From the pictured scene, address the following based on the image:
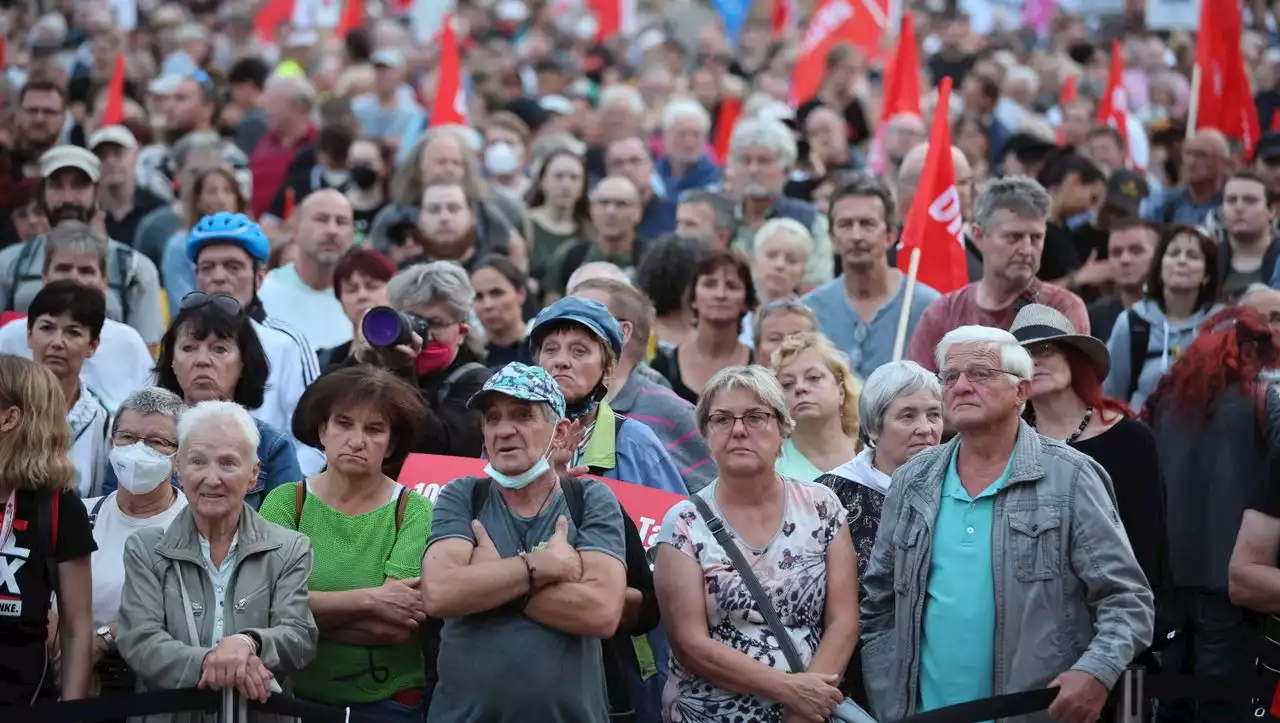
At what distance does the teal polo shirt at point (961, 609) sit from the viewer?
5.78 meters

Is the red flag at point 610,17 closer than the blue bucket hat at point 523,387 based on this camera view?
No

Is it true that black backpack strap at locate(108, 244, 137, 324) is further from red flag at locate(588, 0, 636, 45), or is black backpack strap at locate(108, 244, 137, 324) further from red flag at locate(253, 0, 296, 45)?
red flag at locate(588, 0, 636, 45)

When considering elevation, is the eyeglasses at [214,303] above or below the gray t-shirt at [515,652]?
above

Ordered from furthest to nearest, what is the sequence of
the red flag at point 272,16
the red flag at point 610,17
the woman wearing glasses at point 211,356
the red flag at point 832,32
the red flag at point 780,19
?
1. the red flag at point 780,19
2. the red flag at point 610,17
3. the red flag at point 272,16
4. the red flag at point 832,32
5. the woman wearing glasses at point 211,356

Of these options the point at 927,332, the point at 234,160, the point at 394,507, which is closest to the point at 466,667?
the point at 394,507

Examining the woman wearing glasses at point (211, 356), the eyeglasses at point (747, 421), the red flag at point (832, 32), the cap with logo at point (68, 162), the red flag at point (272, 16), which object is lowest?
the eyeglasses at point (747, 421)

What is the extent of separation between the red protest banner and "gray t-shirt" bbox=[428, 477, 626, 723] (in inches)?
20.0

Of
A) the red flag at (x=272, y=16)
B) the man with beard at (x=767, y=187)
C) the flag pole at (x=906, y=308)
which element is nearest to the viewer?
the flag pole at (x=906, y=308)

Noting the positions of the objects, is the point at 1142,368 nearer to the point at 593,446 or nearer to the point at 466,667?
the point at 593,446

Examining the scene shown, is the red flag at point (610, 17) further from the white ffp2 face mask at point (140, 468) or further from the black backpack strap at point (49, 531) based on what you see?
the black backpack strap at point (49, 531)

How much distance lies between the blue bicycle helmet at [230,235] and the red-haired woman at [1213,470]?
13.5 feet

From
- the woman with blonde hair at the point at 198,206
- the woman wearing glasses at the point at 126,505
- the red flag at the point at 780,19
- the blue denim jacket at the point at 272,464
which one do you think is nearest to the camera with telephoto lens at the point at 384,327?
the blue denim jacket at the point at 272,464

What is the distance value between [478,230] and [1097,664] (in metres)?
6.73

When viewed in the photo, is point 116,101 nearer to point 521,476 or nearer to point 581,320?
point 581,320
